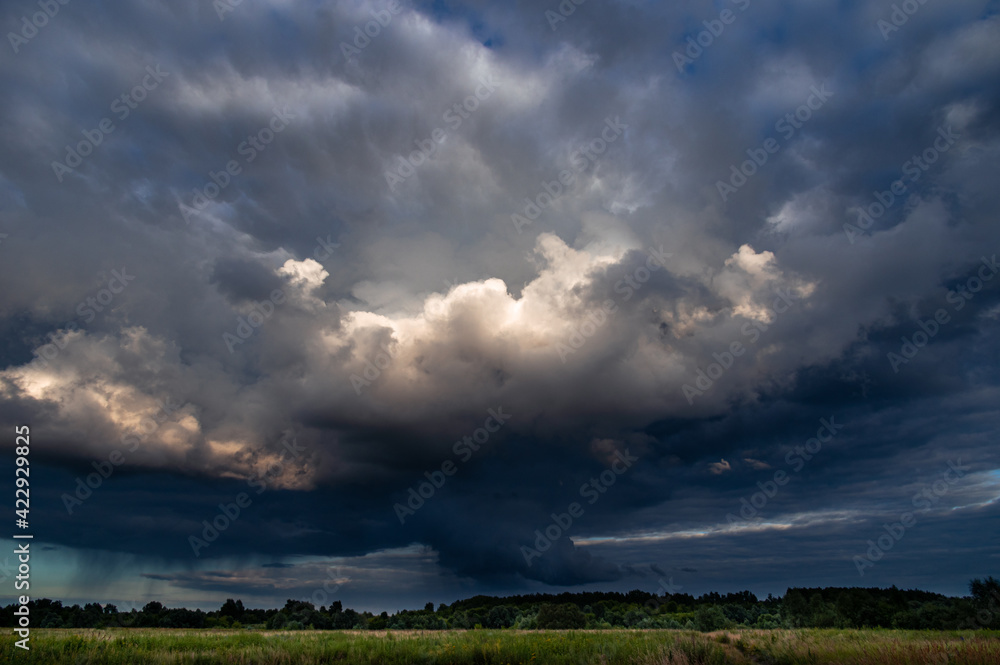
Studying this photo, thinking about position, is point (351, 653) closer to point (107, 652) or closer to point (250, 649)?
point (250, 649)

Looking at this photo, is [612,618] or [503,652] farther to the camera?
[612,618]

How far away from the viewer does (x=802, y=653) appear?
86.1 feet

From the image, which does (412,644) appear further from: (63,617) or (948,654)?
(63,617)

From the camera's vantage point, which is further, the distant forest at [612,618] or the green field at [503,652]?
the distant forest at [612,618]

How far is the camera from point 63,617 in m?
97.2

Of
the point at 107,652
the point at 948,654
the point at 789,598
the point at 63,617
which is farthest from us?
the point at 789,598

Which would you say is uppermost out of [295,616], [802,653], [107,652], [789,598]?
[107,652]

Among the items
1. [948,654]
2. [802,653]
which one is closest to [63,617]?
[802,653]

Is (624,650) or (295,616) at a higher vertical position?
(624,650)

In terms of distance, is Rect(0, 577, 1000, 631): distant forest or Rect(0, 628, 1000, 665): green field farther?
Rect(0, 577, 1000, 631): distant forest

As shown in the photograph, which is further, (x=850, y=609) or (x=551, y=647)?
(x=850, y=609)

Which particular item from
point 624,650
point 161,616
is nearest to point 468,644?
point 624,650

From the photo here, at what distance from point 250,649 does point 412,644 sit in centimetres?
893

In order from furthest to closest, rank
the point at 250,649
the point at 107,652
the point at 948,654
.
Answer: the point at 250,649 → the point at 107,652 → the point at 948,654
